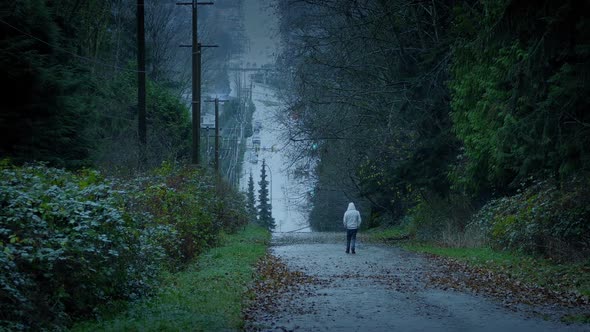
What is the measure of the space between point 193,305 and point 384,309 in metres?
3.06

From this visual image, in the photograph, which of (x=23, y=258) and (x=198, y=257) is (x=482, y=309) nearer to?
A: (x=23, y=258)

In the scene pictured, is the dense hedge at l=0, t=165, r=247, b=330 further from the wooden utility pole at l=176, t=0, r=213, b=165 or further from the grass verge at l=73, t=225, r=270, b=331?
the wooden utility pole at l=176, t=0, r=213, b=165

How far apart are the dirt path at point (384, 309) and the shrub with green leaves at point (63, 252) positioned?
7.52ft

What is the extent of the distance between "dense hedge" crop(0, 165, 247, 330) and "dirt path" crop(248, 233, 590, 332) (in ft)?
7.50

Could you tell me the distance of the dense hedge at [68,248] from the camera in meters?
8.41

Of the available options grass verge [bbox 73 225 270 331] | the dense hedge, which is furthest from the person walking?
the dense hedge

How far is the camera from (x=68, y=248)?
9.54m

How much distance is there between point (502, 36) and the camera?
13234 mm

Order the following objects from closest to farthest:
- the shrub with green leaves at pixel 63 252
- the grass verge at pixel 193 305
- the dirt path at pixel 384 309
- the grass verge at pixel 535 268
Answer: the shrub with green leaves at pixel 63 252 < the grass verge at pixel 193 305 < the dirt path at pixel 384 309 < the grass verge at pixel 535 268

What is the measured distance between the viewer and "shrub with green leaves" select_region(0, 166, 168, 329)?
27.4 ft

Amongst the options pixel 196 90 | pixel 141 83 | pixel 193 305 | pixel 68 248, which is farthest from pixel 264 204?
pixel 68 248

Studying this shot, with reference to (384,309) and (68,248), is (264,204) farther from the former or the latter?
(68,248)

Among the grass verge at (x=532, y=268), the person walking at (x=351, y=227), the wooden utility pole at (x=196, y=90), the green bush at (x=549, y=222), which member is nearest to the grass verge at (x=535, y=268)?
the grass verge at (x=532, y=268)

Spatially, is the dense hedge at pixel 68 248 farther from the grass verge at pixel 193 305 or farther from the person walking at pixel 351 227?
the person walking at pixel 351 227
